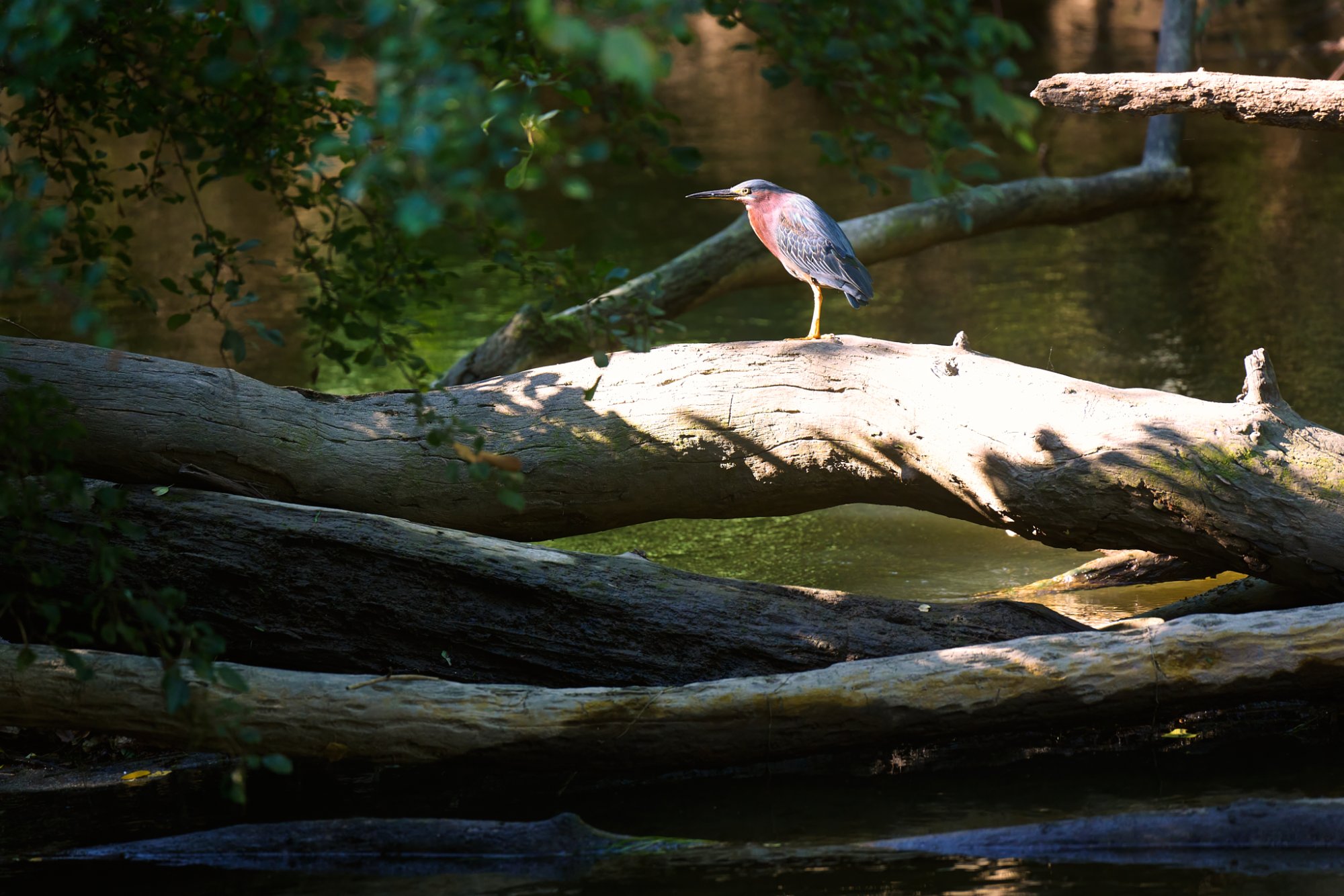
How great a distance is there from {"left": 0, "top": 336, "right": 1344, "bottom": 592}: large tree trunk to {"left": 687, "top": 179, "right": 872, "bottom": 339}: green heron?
464 mm

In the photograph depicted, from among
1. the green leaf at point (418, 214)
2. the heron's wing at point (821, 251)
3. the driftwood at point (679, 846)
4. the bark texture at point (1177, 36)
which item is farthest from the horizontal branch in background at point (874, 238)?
the green leaf at point (418, 214)

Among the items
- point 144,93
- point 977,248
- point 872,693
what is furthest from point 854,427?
point 977,248

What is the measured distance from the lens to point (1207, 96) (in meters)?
4.61

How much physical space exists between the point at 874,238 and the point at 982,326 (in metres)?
1.87

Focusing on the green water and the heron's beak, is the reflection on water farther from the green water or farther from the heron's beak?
the heron's beak

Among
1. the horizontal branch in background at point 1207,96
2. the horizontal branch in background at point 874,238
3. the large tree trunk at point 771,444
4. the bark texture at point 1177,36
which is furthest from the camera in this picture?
the bark texture at point 1177,36

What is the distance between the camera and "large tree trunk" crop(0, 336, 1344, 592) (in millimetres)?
4004

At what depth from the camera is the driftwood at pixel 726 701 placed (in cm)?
361

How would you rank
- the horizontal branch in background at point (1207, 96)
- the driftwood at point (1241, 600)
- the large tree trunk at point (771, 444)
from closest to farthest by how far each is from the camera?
the large tree trunk at point (771, 444) → the driftwood at point (1241, 600) → the horizontal branch in background at point (1207, 96)

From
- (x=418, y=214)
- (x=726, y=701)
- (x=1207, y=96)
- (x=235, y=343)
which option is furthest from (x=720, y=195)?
(x=418, y=214)

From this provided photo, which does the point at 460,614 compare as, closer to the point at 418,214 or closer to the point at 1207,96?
the point at 418,214

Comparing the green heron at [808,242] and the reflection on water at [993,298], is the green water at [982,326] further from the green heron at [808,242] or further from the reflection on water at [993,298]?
the green heron at [808,242]

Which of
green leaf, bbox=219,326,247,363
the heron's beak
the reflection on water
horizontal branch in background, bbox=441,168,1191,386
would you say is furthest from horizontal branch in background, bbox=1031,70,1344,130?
green leaf, bbox=219,326,247,363

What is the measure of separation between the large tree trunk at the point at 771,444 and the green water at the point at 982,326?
60 cm
